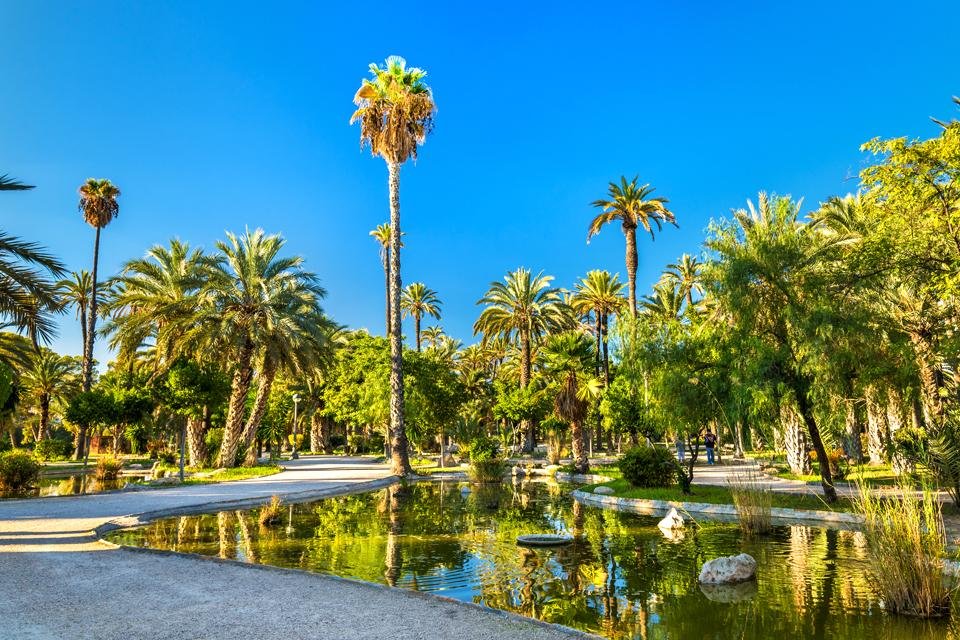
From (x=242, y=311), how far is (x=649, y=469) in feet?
70.3

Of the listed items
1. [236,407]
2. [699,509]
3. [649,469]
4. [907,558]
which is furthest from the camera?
[236,407]

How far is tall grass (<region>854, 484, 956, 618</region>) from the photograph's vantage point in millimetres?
6766

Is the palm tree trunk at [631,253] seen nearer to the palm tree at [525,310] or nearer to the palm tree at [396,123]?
the palm tree at [525,310]

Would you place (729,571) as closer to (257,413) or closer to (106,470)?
(106,470)

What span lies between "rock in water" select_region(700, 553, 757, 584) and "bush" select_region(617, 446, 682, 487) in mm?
11322

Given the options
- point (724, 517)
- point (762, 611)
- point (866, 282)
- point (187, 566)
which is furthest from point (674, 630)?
point (866, 282)

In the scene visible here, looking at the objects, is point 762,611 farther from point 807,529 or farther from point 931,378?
point 931,378

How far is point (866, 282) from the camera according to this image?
1547cm

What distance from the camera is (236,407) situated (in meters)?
30.6

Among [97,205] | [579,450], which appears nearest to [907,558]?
[579,450]

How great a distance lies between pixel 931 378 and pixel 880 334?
6528mm

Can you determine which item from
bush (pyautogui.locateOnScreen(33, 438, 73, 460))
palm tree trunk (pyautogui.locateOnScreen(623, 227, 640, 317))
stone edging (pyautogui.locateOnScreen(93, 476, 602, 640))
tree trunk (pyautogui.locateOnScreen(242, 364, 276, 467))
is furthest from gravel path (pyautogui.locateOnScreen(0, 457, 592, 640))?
bush (pyautogui.locateOnScreen(33, 438, 73, 460))

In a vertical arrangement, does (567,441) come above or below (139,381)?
below

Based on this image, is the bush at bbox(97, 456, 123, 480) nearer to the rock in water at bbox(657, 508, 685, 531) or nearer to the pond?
the pond
